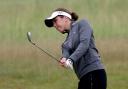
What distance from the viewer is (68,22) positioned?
268 inches

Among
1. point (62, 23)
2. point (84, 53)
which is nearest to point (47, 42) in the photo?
point (62, 23)

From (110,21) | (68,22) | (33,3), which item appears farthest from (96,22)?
(68,22)

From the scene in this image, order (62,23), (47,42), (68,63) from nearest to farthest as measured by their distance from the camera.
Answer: (68,63)
(62,23)
(47,42)

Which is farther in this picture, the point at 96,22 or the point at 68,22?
the point at 96,22

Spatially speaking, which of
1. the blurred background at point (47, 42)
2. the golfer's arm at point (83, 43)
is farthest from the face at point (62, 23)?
the blurred background at point (47, 42)

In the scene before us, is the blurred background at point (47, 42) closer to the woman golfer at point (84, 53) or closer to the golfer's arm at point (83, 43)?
the woman golfer at point (84, 53)

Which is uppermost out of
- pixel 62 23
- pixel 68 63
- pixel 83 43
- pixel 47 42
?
pixel 62 23

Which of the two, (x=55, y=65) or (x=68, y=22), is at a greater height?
(x=68, y=22)

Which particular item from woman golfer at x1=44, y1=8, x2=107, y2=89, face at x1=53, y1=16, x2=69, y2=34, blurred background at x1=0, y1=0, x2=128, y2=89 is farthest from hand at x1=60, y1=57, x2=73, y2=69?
blurred background at x1=0, y1=0, x2=128, y2=89

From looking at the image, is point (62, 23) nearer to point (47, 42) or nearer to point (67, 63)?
point (67, 63)

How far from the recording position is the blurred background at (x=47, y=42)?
504 inches

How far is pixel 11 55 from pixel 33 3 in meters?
7.05

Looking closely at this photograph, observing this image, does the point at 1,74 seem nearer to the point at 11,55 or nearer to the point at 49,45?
the point at 11,55

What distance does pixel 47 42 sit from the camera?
15977 mm
